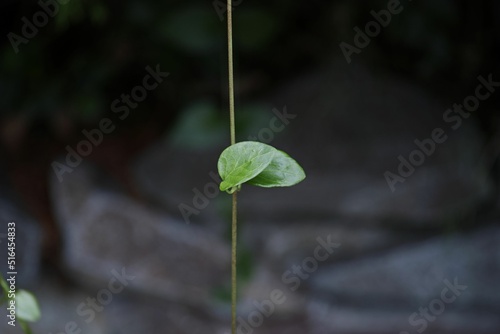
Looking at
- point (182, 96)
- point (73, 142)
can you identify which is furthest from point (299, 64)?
point (73, 142)

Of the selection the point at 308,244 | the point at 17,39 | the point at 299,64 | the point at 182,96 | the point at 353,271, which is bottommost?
the point at 353,271

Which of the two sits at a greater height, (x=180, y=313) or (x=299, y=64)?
(x=299, y=64)

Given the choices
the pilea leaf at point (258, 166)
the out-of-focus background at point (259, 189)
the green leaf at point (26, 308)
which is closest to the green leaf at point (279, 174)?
the pilea leaf at point (258, 166)

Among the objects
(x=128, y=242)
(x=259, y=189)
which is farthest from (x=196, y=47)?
(x=128, y=242)

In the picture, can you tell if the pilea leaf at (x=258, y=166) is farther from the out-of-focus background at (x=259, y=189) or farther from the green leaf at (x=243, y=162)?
the out-of-focus background at (x=259, y=189)

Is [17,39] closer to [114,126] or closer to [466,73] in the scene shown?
[114,126]

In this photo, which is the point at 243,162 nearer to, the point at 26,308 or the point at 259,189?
the point at 26,308
